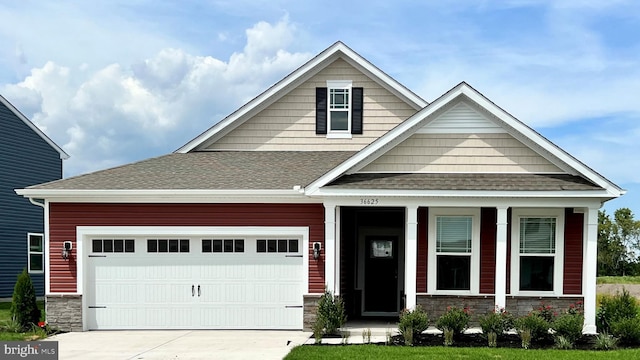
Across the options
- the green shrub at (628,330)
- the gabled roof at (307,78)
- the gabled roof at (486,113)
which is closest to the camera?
the green shrub at (628,330)

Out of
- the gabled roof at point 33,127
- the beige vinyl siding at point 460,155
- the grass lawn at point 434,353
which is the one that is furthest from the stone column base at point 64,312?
the gabled roof at point 33,127

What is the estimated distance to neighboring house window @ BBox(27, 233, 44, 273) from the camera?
25.5 meters

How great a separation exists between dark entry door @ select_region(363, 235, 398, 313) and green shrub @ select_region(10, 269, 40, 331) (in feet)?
26.3

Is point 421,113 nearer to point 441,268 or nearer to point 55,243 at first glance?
point 441,268

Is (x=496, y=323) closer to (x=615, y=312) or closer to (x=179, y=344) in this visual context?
(x=615, y=312)

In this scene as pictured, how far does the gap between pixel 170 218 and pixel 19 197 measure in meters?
13.6

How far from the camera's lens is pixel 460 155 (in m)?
14.3

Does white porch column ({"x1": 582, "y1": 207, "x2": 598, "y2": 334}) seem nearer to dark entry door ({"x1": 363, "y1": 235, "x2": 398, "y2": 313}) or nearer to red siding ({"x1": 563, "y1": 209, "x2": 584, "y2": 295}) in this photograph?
red siding ({"x1": 563, "y1": 209, "x2": 584, "y2": 295})

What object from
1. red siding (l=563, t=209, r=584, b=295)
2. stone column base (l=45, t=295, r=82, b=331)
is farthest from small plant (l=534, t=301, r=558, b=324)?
stone column base (l=45, t=295, r=82, b=331)

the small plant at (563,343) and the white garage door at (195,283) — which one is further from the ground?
the white garage door at (195,283)

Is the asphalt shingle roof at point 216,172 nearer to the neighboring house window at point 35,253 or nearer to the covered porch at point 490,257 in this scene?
the covered porch at point 490,257

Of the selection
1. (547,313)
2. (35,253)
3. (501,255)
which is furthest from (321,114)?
(35,253)

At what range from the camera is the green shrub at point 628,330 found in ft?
42.1

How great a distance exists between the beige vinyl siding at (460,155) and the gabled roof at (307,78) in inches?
143
